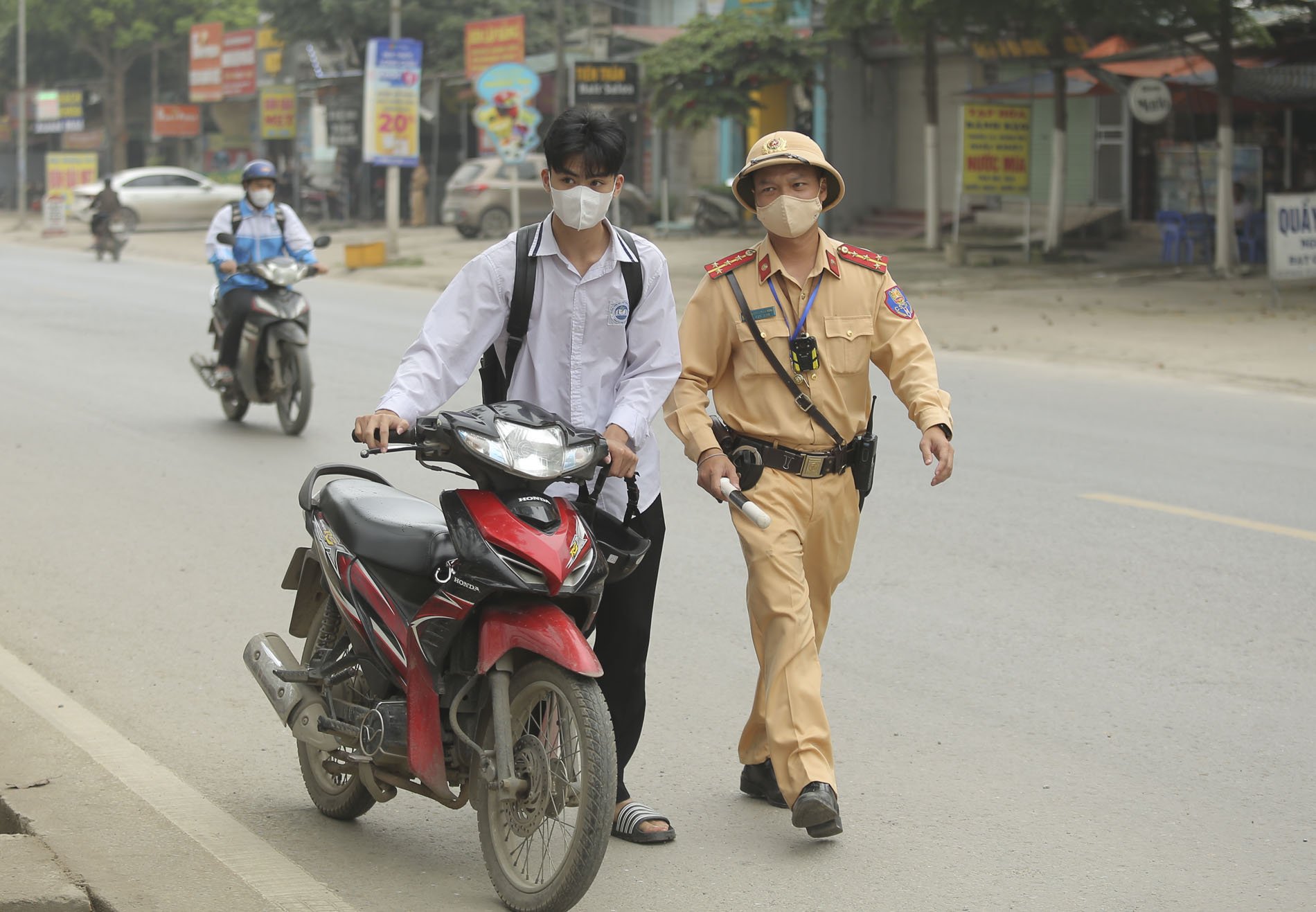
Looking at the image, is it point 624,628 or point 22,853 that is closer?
point 22,853

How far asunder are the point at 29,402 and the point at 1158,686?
9.03m

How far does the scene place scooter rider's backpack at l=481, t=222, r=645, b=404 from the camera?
3.84 meters

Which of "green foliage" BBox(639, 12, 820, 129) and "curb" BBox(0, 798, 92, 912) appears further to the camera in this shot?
"green foliage" BBox(639, 12, 820, 129)

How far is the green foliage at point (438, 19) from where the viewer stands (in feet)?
129

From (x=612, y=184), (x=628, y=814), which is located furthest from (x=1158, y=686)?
(x=612, y=184)

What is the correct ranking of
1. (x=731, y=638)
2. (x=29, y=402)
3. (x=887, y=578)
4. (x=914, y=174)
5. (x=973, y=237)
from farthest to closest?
(x=914, y=174) → (x=973, y=237) → (x=29, y=402) → (x=887, y=578) → (x=731, y=638)

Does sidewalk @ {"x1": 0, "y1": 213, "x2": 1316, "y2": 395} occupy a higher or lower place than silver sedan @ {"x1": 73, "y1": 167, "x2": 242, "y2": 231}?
lower

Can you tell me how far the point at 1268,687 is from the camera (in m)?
5.31

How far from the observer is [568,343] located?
153 inches

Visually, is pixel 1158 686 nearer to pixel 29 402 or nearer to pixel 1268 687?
pixel 1268 687

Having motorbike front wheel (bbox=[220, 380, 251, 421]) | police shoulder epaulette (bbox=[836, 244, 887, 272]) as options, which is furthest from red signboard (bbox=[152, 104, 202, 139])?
police shoulder epaulette (bbox=[836, 244, 887, 272])

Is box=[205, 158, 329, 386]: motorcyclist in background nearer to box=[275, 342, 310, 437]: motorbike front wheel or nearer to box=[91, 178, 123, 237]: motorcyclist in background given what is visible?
box=[275, 342, 310, 437]: motorbike front wheel

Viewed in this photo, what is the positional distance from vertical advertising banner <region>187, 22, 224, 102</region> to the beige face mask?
4695 cm

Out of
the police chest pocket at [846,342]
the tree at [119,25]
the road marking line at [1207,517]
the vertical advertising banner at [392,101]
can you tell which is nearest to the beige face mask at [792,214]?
the police chest pocket at [846,342]
